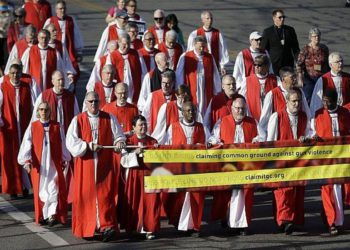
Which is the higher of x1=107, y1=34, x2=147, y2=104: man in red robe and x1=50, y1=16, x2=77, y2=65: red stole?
x1=50, y1=16, x2=77, y2=65: red stole

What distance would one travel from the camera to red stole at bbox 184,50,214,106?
20.7 metres

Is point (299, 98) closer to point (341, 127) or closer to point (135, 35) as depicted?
point (341, 127)

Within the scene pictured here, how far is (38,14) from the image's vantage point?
25.1 metres

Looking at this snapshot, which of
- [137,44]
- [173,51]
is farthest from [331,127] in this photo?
[137,44]

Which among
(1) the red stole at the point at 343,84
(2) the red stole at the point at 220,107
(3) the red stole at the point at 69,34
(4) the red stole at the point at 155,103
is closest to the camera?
(2) the red stole at the point at 220,107

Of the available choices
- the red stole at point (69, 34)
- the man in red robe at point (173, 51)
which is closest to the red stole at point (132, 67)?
the man in red robe at point (173, 51)

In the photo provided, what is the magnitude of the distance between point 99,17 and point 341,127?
1757 cm

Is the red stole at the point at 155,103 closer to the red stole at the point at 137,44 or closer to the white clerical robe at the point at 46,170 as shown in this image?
the white clerical robe at the point at 46,170

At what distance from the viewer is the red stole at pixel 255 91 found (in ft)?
62.8

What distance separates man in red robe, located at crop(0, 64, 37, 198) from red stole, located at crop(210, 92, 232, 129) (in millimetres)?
2723

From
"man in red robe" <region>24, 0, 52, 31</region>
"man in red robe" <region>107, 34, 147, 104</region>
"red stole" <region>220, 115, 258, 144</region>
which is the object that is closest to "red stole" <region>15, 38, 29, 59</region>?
"man in red robe" <region>107, 34, 147, 104</region>

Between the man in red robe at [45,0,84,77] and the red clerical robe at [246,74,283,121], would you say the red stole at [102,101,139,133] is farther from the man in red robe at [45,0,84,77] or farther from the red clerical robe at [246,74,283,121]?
the man in red robe at [45,0,84,77]

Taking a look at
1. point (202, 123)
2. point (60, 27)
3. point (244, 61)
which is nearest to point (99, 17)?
point (60, 27)

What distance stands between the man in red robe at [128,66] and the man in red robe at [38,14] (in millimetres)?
4525
